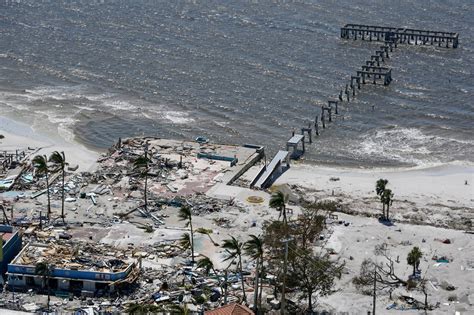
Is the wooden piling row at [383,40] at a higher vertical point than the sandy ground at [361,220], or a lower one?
higher

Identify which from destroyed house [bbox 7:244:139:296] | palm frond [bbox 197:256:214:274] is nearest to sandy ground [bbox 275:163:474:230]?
palm frond [bbox 197:256:214:274]

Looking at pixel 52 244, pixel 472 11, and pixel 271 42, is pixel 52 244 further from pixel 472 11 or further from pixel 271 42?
pixel 472 11

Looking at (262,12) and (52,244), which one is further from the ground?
(262,12)

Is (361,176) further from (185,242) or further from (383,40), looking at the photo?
(383,40)

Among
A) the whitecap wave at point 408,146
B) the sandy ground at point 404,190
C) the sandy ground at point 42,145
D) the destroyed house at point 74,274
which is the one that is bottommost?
the destroyed house at point 74,274

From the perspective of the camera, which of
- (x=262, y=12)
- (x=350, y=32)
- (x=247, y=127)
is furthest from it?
(x=262, y=12)

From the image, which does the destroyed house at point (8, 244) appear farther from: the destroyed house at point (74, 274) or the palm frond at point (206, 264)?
the palm frond at point (206, 264)

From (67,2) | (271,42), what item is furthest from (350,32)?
(67,2)

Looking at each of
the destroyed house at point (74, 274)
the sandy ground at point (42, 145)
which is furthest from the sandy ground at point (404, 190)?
the destroyed house at point (74, 274)
